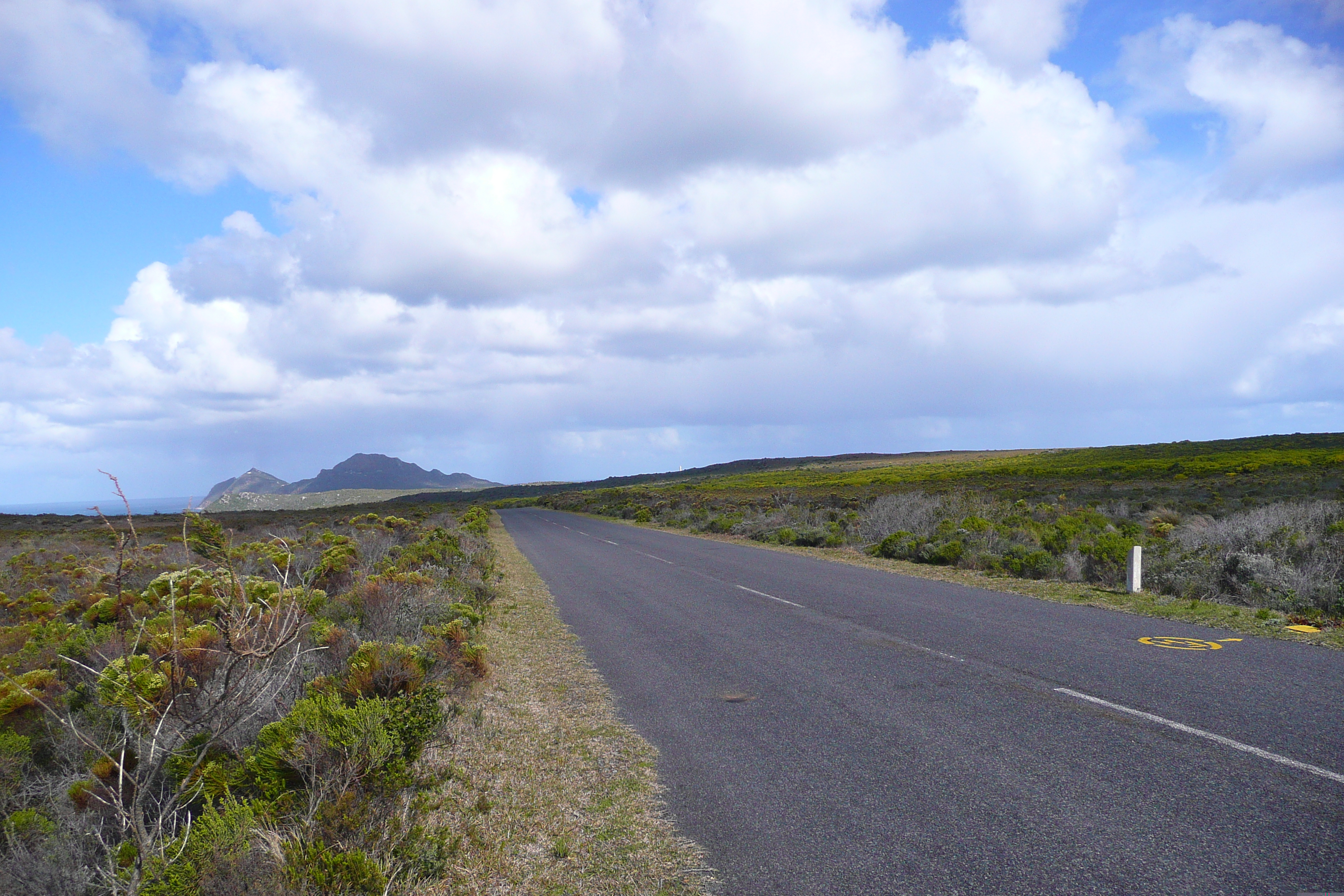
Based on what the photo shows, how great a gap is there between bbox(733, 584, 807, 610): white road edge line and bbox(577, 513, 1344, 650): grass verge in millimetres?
3529

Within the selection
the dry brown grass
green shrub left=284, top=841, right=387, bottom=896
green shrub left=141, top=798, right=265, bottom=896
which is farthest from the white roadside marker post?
green shrub left=141, top=798, right=265, bottom=896

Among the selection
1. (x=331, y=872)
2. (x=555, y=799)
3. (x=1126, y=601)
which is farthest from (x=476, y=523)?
(x=331, y=872)

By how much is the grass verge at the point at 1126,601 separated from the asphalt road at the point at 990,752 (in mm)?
451

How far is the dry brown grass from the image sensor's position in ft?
12.1

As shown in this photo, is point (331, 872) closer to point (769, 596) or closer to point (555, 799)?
point (555, 799)

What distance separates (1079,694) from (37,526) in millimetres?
52883

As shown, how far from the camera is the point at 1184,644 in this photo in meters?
7.83

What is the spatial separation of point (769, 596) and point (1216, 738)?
753 centimetres

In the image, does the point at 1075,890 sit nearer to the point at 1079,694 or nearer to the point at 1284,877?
the point at 1284,877

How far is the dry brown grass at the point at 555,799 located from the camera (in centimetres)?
370

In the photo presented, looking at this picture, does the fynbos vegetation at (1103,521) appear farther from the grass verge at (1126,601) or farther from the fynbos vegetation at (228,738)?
the fynbos vegetation at (228,738)

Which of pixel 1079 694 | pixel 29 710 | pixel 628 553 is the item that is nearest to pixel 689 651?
pixel 1079 694

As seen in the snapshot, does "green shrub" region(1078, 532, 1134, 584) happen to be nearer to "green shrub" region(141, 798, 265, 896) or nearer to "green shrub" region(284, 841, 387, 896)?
"green shrub" region(284, 841, 387, 896)

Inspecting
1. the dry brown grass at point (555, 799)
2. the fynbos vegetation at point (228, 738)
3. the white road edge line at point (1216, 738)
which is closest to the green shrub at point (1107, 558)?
the white road edge line at point (1216, 738)
